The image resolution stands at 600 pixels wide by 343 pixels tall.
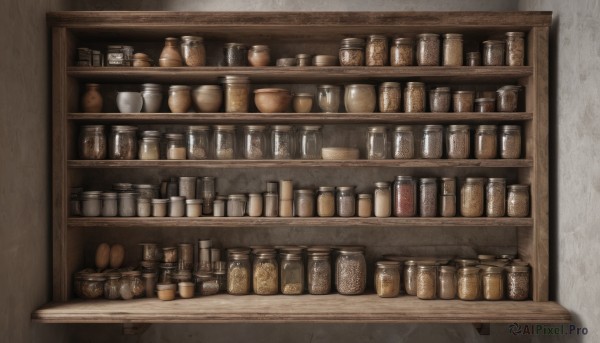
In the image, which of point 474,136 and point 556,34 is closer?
point 556,34

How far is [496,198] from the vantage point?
132 inches

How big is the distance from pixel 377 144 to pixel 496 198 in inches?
25.0

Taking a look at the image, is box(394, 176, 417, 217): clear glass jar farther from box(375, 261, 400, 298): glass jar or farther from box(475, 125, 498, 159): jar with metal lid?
box(475, 125, 498, 159): jar with metal lid

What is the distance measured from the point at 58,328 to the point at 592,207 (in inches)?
102

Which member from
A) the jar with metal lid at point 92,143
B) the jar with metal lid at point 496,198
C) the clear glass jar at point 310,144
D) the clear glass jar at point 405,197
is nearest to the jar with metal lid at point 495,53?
the jar with metal lid at point 496,198

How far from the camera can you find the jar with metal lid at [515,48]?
336 centimetres

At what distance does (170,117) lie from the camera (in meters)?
3.37

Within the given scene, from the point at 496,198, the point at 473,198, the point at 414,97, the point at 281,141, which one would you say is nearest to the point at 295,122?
the point at 281,141

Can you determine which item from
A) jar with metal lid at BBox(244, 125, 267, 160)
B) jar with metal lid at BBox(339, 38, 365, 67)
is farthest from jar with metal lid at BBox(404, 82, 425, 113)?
jar with metal lid at BBox(244, 125, 267, 160)

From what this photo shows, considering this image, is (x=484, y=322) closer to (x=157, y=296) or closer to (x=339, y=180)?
(x=339, y=180)

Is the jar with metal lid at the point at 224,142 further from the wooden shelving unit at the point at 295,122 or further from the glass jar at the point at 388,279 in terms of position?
the glass jar at the point at 388,279

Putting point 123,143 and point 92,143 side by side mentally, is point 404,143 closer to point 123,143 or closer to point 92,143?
point 123,143

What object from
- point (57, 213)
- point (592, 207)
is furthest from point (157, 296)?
point (592, 207)

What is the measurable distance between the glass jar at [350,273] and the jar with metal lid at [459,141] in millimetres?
683
